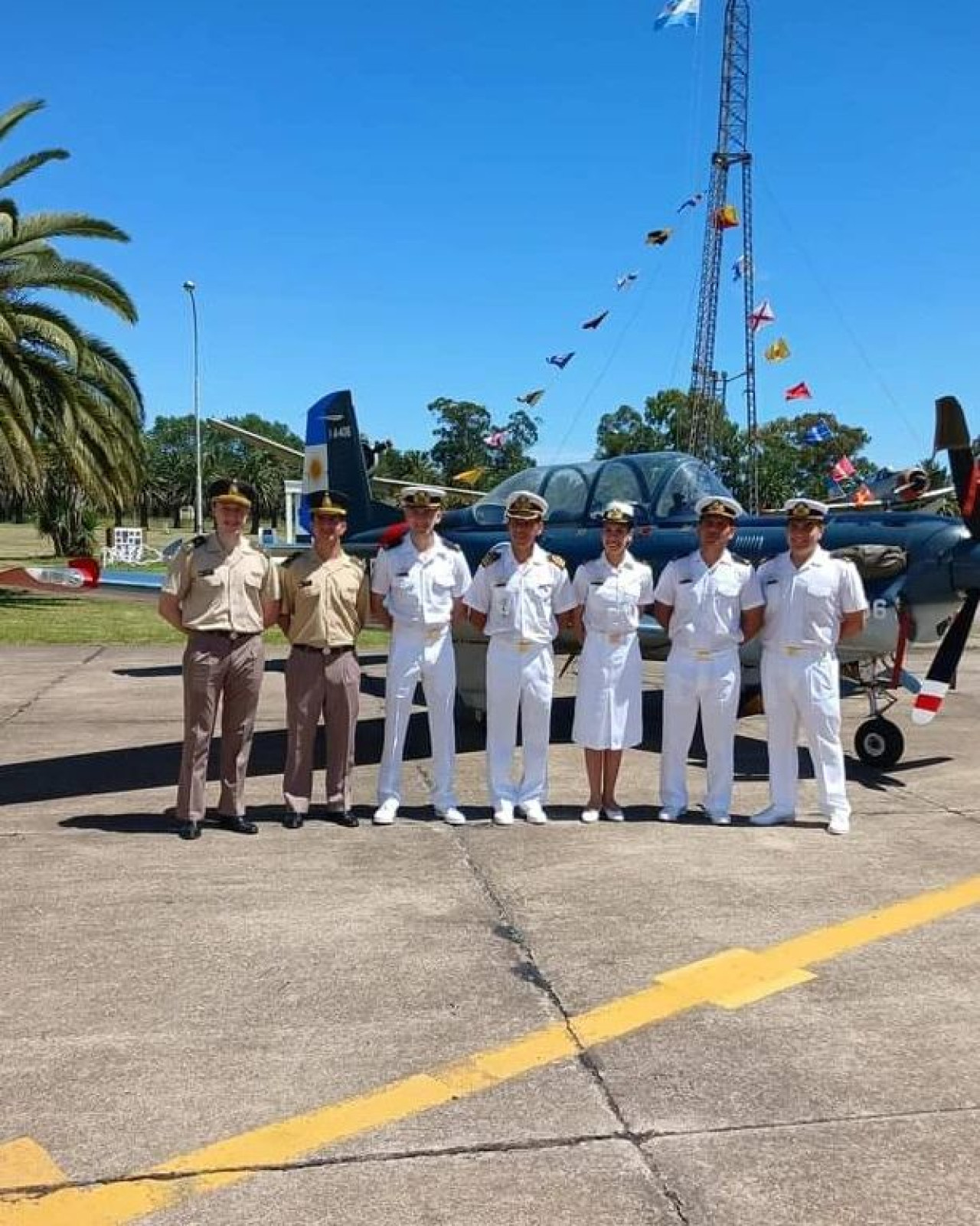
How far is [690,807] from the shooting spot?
658 cm

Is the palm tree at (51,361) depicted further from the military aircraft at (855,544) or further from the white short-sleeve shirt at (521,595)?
the white short-sleeve shirt at (521,595)

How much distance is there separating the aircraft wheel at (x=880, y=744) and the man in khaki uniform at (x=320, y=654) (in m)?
3.92

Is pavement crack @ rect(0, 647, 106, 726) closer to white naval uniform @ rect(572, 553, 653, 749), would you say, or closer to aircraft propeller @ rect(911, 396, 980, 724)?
white naval uniform @ rect(572, 553, 653, 749)

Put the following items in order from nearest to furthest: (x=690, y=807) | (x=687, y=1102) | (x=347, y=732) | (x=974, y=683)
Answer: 1. (x=687, y=1102)
2. (x=347, y=732)
3. (x=690, y=807)
4. (x=974, y=683)

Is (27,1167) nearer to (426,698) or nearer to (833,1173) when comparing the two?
(833,1173)

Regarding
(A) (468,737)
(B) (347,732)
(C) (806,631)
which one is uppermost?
(C) (806,631)

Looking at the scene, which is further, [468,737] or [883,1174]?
[468,737]

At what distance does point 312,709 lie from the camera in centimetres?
582

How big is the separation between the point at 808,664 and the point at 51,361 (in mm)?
18563

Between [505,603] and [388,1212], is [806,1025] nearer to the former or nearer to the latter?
[388,1212]

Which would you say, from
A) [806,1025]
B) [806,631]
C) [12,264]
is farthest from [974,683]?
[12,264]

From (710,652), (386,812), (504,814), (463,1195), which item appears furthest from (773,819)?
(463,1195)

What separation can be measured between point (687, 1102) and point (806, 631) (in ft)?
11.2

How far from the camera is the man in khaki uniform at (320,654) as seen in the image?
577 centimetres
